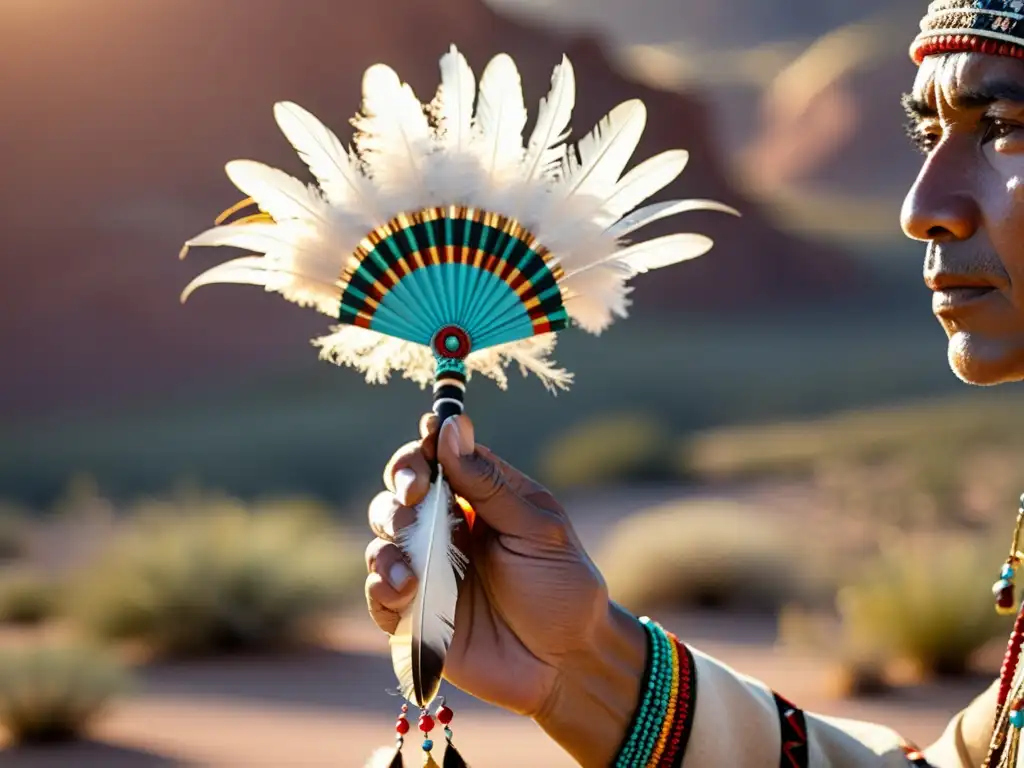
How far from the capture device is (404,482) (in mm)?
2119

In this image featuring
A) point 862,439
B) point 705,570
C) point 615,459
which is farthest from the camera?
point 862,439

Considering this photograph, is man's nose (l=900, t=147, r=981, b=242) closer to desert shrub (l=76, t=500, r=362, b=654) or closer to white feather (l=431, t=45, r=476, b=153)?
white feather (l=431, t=45, r=476, b=153)

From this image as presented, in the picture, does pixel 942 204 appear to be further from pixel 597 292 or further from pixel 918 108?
pixel 597 292

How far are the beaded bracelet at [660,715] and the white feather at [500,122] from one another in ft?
3.04

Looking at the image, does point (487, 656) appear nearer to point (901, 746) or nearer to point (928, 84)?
point (901, 746)

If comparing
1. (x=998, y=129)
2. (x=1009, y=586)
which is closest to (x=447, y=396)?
(x=998, y=129)

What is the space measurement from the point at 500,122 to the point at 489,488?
65cm

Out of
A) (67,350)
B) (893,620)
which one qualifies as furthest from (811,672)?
(67,350)

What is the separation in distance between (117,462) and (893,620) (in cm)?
1670

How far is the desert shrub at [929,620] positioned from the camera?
8.26 m

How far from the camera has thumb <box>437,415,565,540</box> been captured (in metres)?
2.17

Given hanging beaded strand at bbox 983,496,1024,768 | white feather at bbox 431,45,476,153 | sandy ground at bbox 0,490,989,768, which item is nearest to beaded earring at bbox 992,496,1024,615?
hanging beaded strand at bbox 983,496,1024,768

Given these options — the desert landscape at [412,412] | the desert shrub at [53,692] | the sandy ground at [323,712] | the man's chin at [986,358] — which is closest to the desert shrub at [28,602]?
the desert landscape at [412,412]

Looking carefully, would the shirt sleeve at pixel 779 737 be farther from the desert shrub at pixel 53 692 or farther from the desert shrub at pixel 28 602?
the desert shrub at pixel 28 602
